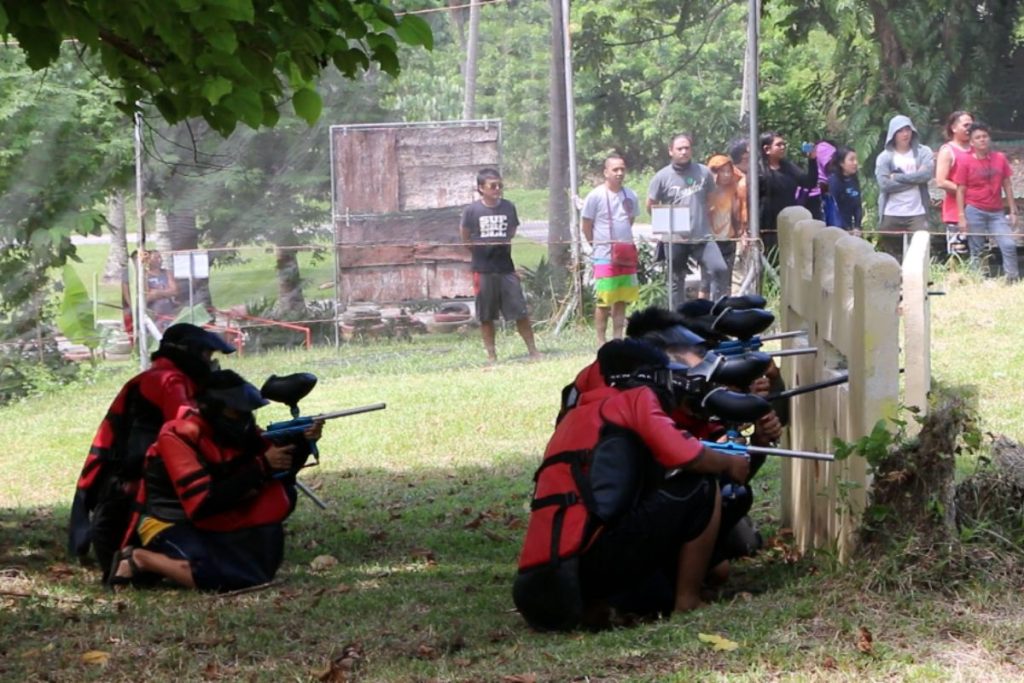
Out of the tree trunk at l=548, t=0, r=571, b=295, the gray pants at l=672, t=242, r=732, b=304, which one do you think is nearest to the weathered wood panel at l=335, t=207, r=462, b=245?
the tree trunk at l=548, t=0, r=571, b=295

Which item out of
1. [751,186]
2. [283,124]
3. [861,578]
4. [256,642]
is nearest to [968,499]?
[861,578]

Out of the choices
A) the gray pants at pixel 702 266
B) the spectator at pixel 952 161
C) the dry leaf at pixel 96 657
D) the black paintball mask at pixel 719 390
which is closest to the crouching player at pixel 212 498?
the dry leaf at pixel 96 657

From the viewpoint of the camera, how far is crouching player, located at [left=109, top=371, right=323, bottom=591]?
313 inches

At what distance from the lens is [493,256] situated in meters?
15.5

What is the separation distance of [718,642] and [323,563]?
3.52 m

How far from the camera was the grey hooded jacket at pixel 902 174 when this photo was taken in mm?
15688

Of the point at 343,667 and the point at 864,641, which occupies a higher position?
the point at 864,641

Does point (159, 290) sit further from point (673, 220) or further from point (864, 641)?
point (864, 641)

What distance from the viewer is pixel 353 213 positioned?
51.5ft

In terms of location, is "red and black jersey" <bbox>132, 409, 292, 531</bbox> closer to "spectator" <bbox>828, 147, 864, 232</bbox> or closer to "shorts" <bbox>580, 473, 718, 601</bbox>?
"shorts" <bbox>580, 473, 718, 601</bbox>

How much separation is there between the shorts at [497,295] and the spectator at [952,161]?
4.00 m

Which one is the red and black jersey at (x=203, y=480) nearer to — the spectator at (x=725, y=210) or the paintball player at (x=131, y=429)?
the paintball player at (x=131, y=429)

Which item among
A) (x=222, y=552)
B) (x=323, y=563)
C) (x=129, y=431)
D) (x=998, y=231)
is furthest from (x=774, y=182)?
(x=222, y=552)

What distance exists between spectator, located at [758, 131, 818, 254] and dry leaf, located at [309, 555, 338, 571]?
756cm
